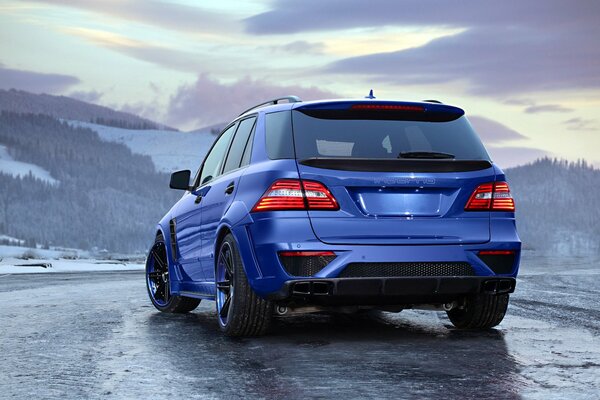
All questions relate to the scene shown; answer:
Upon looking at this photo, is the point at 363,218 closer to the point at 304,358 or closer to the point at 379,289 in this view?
the point at 379,289

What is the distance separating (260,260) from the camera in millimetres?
7285

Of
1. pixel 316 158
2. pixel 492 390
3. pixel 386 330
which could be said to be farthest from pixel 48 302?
pixel 492 390

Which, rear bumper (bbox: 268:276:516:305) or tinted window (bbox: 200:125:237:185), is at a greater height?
tinted window (bbox: 200:125:237:185)

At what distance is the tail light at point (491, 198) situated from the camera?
24.5 ft

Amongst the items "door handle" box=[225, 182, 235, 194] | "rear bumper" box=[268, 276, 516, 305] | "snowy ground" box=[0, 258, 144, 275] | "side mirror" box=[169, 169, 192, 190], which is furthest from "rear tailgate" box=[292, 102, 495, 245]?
"snowy ground" box=[0, 258, 144, 275]

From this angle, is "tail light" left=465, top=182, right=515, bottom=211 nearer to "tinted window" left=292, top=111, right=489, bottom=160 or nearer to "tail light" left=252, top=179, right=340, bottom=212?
"tinted window" left=292, top=111, right=489, bottom=160

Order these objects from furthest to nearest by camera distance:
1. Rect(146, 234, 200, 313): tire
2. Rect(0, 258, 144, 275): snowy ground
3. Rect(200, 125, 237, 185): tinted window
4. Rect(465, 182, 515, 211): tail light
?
1. Rect(0, 258, 144, 275): snowy ground
2. Rect(146, 234, 200, 313): tire
3. Rect(200, 125, 237, 185): tinted window
4. Rect(465, 182, 515, 211): tail light

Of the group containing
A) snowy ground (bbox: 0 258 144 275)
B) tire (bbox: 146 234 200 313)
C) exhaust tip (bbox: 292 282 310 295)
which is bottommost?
snowy ground (bbox: 0 258 144 275)

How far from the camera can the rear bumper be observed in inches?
277

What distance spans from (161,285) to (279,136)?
4.25m

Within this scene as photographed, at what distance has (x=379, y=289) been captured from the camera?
7.07 m

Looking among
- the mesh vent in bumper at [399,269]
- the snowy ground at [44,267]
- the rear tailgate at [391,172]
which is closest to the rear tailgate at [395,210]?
the rear tailgate at [391,172]

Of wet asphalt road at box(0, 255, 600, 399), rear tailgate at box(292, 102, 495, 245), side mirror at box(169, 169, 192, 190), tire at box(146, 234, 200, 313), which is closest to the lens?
wet asphalt road at box(0, 255, 600, 399)

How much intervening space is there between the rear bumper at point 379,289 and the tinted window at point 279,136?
1.06 meters
